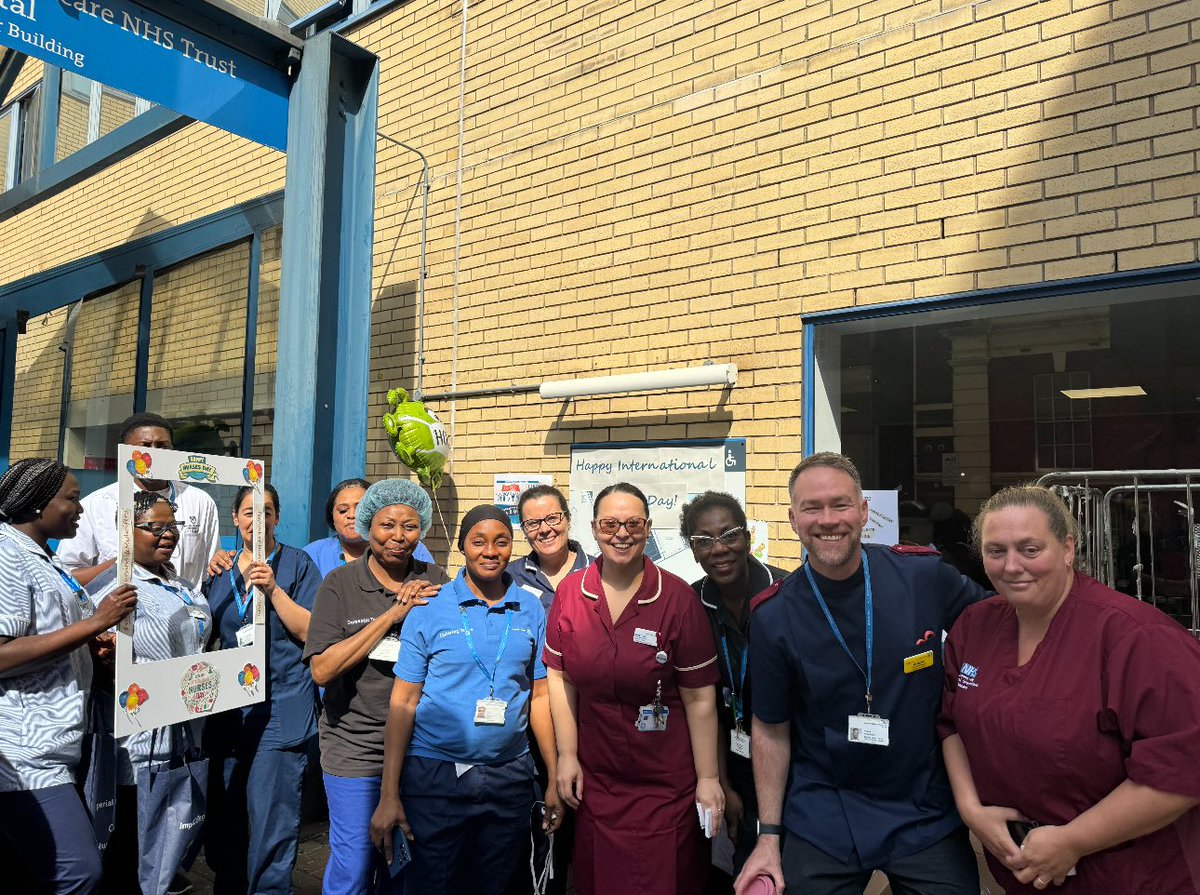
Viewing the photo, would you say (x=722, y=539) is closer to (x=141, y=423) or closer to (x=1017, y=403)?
(x=1017, y=403)

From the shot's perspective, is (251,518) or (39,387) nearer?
(251,518)

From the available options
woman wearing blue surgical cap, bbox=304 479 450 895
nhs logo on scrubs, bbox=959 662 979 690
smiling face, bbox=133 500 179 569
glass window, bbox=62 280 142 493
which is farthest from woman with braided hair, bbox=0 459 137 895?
glass window, bbox=62 280 142 493

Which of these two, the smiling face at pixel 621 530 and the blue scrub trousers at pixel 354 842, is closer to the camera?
the smiling face at pixel 621 530

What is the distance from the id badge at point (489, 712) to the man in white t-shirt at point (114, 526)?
172 centimetres

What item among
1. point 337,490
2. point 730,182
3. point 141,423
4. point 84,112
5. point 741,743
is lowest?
point 741,743

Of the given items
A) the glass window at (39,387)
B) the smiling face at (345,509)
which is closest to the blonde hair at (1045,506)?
the smiling face at (345,509)

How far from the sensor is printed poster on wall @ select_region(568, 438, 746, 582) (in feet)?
15.8

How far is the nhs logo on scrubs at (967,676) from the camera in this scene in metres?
2.27

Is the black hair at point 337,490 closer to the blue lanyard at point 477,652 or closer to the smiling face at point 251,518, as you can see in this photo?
the smiling face at point 251,518

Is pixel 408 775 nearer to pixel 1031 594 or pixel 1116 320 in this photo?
pixel 1031 594

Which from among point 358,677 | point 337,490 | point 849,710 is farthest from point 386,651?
point 849,710

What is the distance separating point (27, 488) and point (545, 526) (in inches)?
76.6

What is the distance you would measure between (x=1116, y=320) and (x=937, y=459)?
3.36 ft

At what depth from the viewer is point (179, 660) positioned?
3.14 metres
